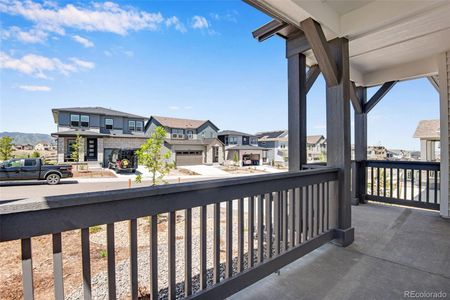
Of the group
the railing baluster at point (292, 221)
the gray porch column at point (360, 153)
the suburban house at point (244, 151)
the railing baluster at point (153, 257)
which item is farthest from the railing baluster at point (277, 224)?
the suburban house at point (244, 151)

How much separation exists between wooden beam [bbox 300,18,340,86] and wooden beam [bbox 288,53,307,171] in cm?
35

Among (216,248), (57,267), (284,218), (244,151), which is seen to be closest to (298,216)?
(284,218)

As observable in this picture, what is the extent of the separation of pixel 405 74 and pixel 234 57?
322 cm

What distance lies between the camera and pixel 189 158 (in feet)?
55.7

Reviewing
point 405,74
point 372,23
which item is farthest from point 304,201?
point 405,74

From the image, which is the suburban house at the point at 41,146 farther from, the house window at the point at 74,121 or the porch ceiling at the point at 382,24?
the porch ceiling at the point at 382,24

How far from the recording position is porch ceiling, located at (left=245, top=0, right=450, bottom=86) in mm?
2160

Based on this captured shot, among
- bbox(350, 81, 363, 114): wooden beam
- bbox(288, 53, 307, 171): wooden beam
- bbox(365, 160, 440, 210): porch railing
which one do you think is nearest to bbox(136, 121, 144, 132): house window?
bbox(288, 53, 307, 171): wooden beam

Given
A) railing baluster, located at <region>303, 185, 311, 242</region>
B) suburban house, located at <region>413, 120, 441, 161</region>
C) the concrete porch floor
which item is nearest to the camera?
the concrete porch floor

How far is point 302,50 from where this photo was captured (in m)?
2.77

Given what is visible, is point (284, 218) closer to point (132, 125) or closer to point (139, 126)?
point (139, 126)

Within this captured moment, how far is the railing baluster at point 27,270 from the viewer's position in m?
0.90

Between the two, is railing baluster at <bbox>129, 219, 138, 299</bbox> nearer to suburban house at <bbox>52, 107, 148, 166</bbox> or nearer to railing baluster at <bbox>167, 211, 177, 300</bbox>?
railing baluster at <bbox>167, 211, 177, 300</bbox>

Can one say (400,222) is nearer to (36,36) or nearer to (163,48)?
(163,48)
